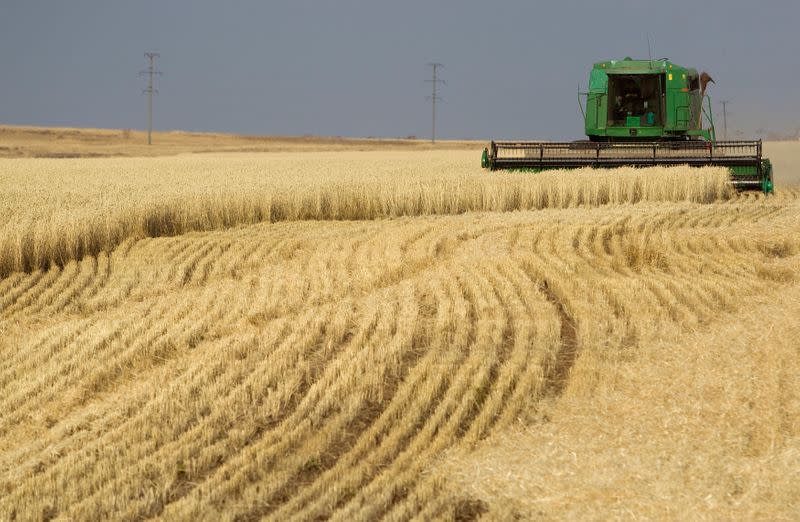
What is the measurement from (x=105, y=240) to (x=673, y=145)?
1113 cm

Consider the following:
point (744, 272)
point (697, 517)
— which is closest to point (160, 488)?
point (697, 517)

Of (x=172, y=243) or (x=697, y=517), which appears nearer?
(x=697, y=517)

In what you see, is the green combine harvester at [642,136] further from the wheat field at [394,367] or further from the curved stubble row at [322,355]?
the curved stubble row at [322,355]

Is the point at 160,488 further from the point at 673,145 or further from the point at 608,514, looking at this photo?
the point at 673,145

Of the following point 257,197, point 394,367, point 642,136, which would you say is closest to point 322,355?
point 394,367

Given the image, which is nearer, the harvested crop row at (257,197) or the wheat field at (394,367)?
the wheat field at (394,367)

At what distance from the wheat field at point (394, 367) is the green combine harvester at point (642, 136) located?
5.01 metres

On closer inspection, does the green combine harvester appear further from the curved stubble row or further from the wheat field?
the curved stubble row

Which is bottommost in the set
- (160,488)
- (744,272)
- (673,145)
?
(160,488)

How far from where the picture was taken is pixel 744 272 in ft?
35.5

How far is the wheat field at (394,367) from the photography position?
211 inches

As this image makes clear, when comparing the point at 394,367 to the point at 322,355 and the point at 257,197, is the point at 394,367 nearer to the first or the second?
the point at 322,355

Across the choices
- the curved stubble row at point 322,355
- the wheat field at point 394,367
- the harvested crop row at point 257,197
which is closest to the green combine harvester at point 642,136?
the harvested crop row at point 257,197

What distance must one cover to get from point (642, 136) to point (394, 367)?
14.6 meters
